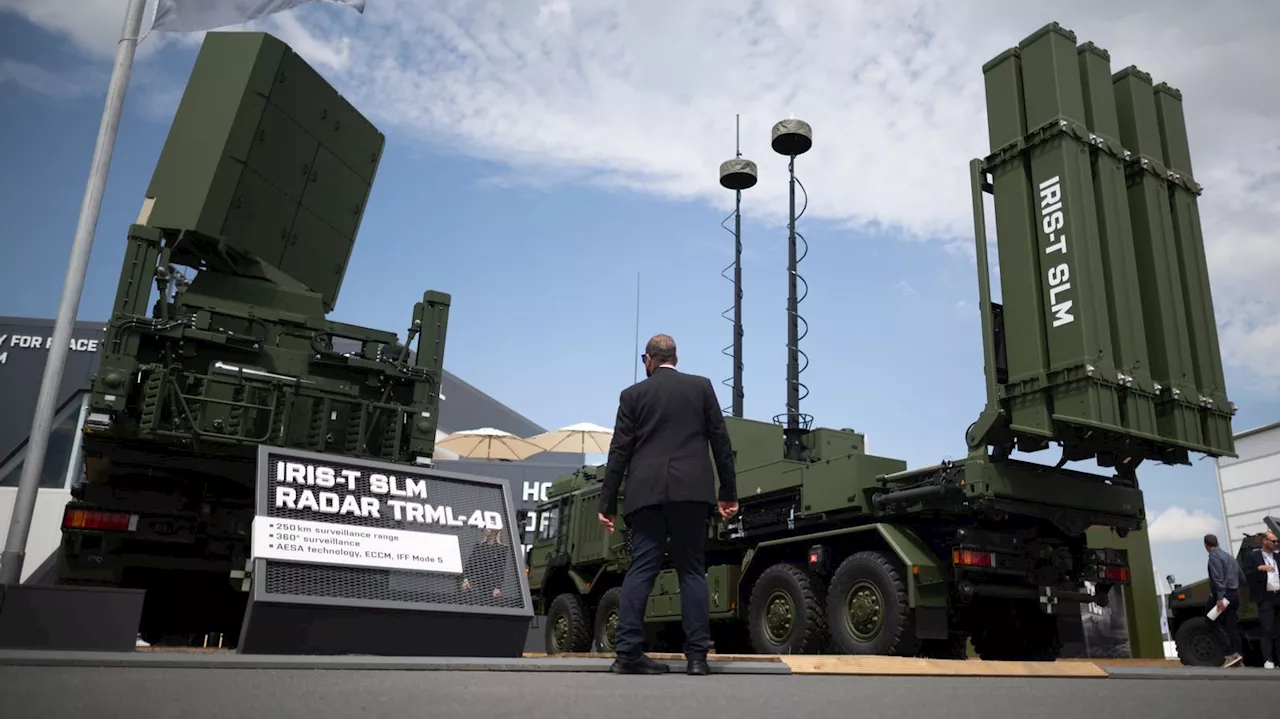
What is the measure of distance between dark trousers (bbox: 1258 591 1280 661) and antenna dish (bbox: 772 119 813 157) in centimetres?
885

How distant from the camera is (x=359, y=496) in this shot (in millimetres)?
4891

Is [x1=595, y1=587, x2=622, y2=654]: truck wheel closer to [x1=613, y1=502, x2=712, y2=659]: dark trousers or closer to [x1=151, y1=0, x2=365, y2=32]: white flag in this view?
[x1=613, y1=502, x2=712, y2=659]: dark trousers

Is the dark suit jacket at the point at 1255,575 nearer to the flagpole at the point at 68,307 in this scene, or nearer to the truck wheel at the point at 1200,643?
the truck wheel at the point at 1200,643

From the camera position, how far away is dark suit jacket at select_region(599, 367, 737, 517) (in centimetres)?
459

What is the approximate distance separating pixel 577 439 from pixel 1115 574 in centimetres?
1602

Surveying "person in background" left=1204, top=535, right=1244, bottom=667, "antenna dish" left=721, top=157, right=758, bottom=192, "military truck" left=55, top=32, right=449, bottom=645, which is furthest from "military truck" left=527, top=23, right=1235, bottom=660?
"antenna dish" left=721, top=157, right=758, bottom=192

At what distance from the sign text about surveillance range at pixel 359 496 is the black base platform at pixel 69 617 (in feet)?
3.26

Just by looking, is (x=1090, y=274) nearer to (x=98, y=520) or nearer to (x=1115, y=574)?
(x=1115, y=574)

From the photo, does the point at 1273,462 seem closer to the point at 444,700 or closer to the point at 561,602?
the point at 561,602

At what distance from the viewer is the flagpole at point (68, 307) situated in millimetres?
7656

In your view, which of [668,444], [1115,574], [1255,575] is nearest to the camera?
[668,444]

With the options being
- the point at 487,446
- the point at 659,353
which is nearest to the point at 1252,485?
the point at 487,446

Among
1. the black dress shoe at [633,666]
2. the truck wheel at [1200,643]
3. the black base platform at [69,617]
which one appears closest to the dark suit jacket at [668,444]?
the black dress shoe at [633,666]

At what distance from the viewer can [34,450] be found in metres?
8.07
